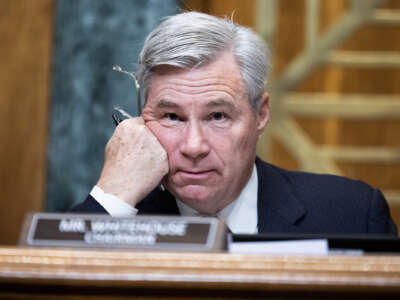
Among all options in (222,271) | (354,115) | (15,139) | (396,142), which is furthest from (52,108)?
(222,271)

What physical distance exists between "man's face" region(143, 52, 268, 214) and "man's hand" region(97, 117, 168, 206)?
32mm

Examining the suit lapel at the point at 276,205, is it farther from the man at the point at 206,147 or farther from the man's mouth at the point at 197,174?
the man's mouth at the point at 197,174

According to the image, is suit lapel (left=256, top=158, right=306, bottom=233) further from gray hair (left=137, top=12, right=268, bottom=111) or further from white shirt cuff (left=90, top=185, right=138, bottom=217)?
white shirt cuff (left=90, top=185, right=138, bottom=217)

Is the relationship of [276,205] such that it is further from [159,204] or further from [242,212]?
[159,204]

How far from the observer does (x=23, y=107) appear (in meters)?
3.25

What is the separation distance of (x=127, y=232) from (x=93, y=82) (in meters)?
1.93

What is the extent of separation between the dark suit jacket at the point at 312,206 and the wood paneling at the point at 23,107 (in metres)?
1.41

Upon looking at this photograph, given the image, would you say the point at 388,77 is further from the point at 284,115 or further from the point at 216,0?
the point at 216,0

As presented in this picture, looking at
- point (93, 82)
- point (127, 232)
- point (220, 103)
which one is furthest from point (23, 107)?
point (127, 232)

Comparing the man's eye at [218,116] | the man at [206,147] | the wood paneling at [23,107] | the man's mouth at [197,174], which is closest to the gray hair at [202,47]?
the man at [206,147]

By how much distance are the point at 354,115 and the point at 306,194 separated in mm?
1979

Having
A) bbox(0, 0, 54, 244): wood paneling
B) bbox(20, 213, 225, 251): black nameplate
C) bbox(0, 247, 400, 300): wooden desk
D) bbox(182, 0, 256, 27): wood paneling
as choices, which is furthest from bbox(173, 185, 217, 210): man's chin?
bbox(182, 0, 256, 27): wood paneling

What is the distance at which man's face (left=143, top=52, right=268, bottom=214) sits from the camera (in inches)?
68.2

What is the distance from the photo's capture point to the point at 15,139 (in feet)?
10.8
